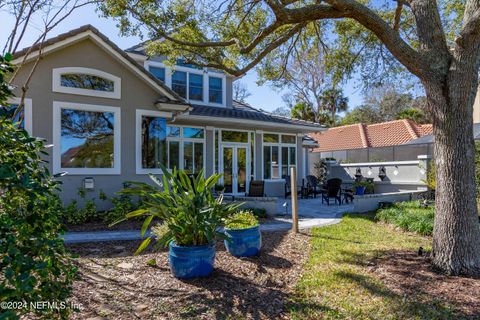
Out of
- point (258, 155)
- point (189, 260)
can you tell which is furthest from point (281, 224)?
point (258, 155)

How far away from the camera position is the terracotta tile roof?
80.2 ft

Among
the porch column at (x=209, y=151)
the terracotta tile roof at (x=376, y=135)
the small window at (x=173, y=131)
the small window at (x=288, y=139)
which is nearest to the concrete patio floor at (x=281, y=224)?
the porch column at (x=209, y=151)

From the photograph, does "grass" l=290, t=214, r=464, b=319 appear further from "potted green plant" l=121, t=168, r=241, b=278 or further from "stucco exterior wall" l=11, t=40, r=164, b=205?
"stucco exterior wall" l=11, t=40, r=164, b=205

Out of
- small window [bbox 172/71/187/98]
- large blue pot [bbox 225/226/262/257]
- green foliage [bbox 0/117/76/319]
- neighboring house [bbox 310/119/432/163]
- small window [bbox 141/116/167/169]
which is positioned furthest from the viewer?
neighboring house [bbox 310/119/432/163]

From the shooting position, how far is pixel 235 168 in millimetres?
15883

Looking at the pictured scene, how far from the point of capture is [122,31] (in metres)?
7.83

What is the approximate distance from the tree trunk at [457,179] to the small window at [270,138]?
12.1 metres

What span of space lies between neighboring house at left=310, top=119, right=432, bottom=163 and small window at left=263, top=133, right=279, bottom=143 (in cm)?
922

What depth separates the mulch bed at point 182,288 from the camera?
12.0 ft

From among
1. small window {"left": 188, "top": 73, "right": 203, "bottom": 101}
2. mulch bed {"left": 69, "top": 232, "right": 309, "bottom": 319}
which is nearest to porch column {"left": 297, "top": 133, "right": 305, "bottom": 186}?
small window {"left": 188, "top": 73, "right": 203, "bottom": 101}

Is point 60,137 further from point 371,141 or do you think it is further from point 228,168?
point 371,141

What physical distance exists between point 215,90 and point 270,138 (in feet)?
12.4

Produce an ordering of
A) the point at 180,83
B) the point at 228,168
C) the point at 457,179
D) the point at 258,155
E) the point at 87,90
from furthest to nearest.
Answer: the point at 258,155 → the point at 228,168 → the point at 180,83 → the point at 87,90 → the point at 457,179

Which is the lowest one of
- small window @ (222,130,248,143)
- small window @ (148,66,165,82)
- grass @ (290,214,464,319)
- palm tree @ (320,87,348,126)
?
grass @ (290,214,464,319)
